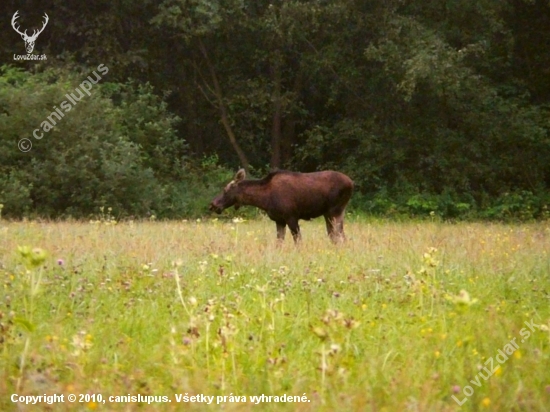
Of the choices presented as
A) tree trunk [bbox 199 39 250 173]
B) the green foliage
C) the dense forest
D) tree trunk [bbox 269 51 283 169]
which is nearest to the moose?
the green foliage

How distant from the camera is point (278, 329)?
5715 millimetres

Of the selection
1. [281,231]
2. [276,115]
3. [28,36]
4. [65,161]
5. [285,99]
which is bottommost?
[281,231]

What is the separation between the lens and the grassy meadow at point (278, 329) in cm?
419

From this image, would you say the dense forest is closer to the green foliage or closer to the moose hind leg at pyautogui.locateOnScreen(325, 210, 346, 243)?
the green foliage

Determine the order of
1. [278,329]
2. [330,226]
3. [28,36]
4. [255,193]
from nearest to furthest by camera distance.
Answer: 1. [278,329]
2. [255,193]
3. [330,226]
4. [28,36]

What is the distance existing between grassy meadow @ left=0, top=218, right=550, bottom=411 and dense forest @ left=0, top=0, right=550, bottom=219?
1018 cm

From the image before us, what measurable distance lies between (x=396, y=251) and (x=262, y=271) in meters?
2.52

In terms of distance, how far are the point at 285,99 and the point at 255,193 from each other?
12.6m

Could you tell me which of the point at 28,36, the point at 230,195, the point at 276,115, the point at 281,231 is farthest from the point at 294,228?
the point at 28,36

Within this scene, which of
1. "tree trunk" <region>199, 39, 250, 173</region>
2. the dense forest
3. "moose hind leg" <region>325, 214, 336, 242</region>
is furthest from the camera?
"tree trunk" <region>199, 39, 250, 173</region>

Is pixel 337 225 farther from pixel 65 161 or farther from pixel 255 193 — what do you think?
pixel 65 161

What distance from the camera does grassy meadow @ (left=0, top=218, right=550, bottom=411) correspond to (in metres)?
4.19

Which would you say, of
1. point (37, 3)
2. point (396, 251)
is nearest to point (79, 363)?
point (396, 251)

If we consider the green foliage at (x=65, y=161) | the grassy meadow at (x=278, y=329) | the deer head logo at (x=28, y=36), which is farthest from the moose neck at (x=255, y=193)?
the deer head logo at (x=28, y=36)
